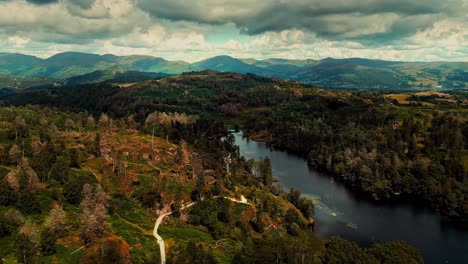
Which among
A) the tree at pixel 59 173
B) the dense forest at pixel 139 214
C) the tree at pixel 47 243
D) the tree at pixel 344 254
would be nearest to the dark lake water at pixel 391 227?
the dense forest at pixel 139 214

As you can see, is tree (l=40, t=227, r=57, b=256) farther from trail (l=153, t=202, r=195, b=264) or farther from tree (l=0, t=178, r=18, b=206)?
trail (l=153, t=202, r=195, b=264)

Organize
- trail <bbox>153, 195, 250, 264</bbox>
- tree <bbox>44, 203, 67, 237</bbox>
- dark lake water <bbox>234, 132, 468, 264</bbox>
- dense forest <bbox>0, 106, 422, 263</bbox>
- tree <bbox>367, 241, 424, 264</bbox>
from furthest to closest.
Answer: dark lake water <bbox>234, 132, 468, 264</bbox> < tree <bbox>367, 241, 424, 264</bbox> < trail <bbox>153, 195, 250, 264</bbox> < tree <bbox>44, 203, 67, 237</bbox> < dense forest <bbox>0, 106, 422, 263</bbox>

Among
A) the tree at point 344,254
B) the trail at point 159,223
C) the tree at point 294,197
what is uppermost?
the trail at point 159,223

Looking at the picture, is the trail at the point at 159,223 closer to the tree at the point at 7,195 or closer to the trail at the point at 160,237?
the trail at the point at 160,237

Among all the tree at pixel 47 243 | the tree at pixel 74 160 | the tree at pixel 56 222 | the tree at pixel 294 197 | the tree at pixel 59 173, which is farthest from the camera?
the tree at pixel 294 197

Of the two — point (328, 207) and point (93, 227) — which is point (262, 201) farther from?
point (93, 227)

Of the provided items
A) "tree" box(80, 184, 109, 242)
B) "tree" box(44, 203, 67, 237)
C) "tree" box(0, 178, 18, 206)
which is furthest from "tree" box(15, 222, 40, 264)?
"tree" box(0, 178, 18, 206)

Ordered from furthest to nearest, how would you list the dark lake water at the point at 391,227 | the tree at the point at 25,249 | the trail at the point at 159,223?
1. the dark lake water at the point at 391,227
2. the trail at the point at 159,223
3. the tree at the point at 25,249

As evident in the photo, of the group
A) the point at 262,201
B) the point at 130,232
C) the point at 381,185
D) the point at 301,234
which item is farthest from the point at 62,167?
the point at 381,185

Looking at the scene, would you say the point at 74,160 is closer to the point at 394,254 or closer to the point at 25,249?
the point at 25,249

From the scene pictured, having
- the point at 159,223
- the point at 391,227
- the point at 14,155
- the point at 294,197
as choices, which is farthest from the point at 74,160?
the point at 391,227

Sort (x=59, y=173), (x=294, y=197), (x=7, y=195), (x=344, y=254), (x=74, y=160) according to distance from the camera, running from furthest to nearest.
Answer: (x=294, y=197) < (x=74, y=160) < (x=59, y=173) < (x=344, y=254) < (x=7, y=195)
